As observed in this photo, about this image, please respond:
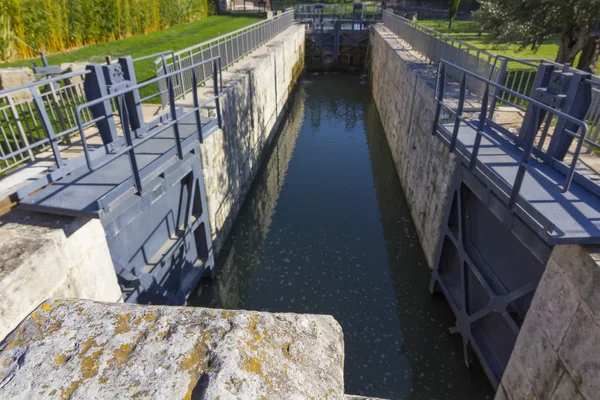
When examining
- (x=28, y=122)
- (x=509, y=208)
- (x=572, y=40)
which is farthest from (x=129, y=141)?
(x=572, y=40)

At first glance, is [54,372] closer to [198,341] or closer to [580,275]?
[198,341]

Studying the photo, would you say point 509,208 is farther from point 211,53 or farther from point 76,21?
point 76,21

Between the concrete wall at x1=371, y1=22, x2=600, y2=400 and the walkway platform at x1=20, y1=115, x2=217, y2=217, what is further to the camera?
the walkway platform at x1=20, y1=115, x2=217, y2=217

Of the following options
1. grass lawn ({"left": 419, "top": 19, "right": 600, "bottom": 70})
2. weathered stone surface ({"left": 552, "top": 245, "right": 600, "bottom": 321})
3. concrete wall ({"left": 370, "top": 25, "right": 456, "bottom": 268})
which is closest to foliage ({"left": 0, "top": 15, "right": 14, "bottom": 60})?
concrete wall ({"left": 370, "top": 25, "right": 456, "bottom": 268})

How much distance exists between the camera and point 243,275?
8781mm

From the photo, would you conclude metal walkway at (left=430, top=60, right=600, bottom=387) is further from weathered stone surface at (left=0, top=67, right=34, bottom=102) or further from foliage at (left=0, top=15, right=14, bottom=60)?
foliage at (left=0, top=15, right=14, bottom=60)

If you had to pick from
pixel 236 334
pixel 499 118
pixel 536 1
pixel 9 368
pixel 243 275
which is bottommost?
pixel 243 275

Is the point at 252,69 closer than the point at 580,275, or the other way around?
the point at 580,275

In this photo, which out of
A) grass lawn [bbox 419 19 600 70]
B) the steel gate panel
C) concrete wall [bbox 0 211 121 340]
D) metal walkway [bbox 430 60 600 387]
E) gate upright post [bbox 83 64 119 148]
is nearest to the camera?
concrete wall [bbox 0 211 121 340]

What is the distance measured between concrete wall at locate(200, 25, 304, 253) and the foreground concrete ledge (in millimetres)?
5723

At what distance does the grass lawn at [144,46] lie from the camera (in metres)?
14.1

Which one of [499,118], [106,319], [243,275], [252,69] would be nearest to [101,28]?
[252,69]

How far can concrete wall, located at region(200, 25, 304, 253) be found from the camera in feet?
27.7

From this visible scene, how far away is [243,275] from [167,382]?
733 cm
